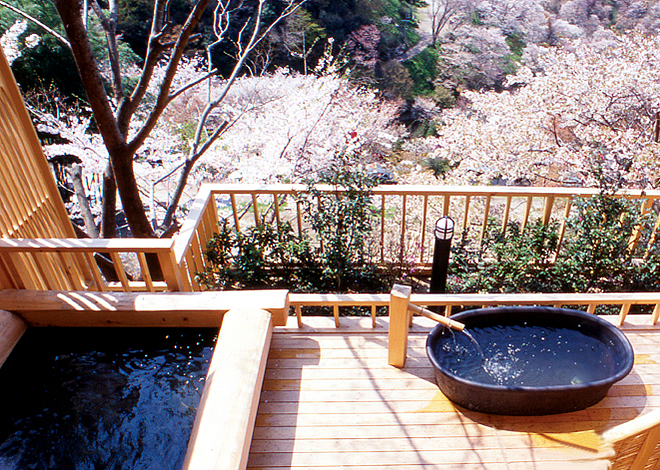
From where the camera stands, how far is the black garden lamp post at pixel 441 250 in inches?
104

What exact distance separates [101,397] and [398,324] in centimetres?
163

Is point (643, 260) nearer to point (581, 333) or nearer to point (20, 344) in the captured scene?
point (581, 333)

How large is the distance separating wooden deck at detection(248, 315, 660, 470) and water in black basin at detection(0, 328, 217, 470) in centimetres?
46

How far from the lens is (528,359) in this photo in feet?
7.31

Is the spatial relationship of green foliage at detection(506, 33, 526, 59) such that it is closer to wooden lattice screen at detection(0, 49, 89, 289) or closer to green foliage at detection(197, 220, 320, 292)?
green foliage at detection(197, 220, 320, 292)

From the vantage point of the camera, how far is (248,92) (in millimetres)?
10414

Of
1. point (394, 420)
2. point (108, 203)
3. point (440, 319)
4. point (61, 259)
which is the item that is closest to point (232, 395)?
point (394, 420)

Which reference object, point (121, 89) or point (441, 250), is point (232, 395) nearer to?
point (441, 250)

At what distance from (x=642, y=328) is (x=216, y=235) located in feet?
9.51

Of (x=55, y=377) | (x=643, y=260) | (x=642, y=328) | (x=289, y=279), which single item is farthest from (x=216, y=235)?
(x=643, y=260)

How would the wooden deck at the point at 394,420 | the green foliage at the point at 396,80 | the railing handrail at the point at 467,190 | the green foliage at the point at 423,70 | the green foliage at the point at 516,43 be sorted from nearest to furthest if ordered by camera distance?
the wooden deck at the point at 394,420 < the railing handrail at the point at 467,190 < the green foliage at the point at 396,80 < the green foliage at the point at 423,70 < the green foliage at the point at 516,43

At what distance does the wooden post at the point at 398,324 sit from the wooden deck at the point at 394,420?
0.27 ft

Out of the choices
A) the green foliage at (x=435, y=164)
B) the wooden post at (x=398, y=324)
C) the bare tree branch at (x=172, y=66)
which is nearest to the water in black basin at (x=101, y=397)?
the wooden post at (x=398, y=324)

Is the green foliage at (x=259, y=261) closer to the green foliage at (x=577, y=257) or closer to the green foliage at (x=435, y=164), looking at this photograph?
the green foliage at (x=577, y=257)
